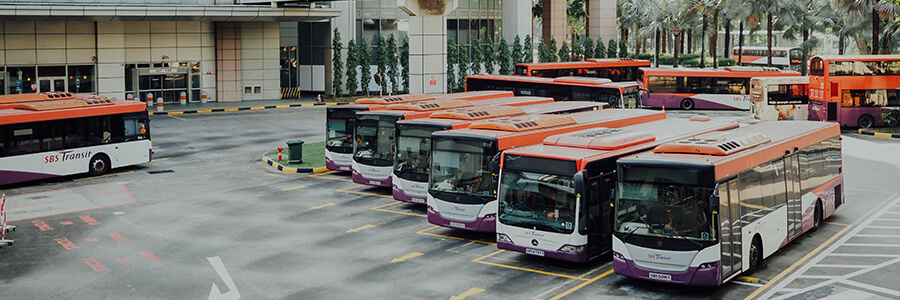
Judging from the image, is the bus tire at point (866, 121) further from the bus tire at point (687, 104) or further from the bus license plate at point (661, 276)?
the bus license plate at point (661, 276)

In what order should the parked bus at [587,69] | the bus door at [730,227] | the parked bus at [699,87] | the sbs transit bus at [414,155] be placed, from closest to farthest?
the bus door at [730,227]
the sbs transit bus at [414,155]
the parked bus at [699,87]
the parked bus at [587,69]

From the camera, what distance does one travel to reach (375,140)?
25.8m

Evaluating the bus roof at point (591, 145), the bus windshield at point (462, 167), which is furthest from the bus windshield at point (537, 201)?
the bus windshield at point (462, 167)

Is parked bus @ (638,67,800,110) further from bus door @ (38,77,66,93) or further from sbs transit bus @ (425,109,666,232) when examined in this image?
sbs transit bus @ (425,109,666,232)

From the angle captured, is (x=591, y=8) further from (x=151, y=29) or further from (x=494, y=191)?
(x=494, y=191)

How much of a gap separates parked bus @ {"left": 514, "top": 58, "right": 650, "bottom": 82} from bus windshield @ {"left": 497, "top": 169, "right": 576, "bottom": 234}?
3884cm

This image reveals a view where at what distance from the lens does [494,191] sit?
1934 cm

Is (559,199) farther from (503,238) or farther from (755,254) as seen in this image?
(755,254)

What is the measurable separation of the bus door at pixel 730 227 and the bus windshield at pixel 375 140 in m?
11.5

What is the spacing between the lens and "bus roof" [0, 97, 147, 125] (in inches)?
1067

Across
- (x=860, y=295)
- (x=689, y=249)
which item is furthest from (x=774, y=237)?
(x=689, y=249)

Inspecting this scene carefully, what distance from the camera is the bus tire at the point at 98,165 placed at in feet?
96.8

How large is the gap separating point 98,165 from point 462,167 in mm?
15274

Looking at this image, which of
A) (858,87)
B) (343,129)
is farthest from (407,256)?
(858,87)
